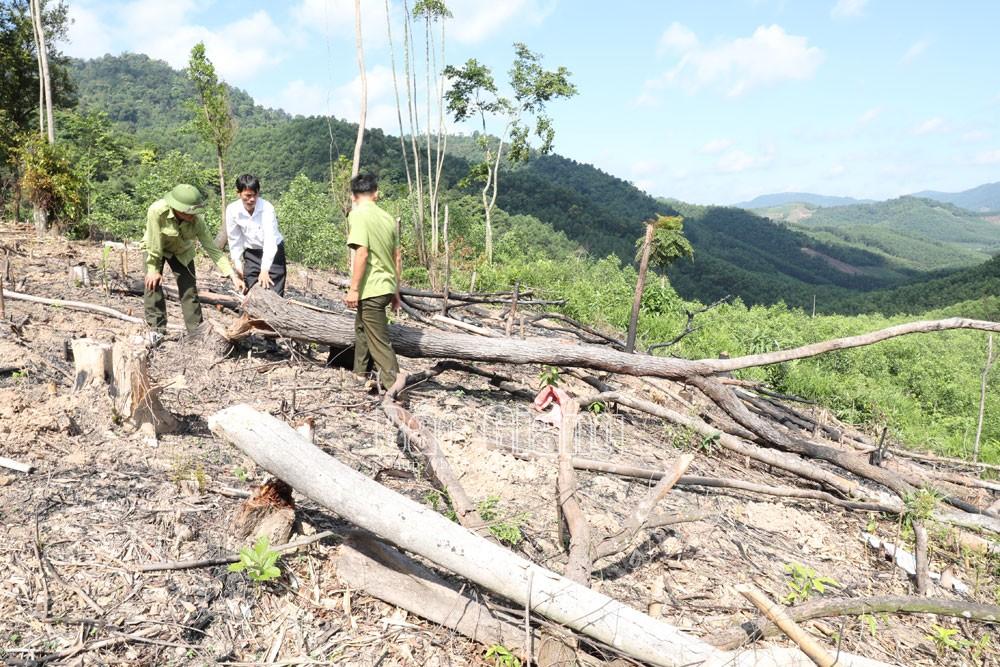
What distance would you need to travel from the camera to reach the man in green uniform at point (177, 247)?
176 inches

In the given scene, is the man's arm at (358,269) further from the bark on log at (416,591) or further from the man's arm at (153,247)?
the bark on log at (416,591)

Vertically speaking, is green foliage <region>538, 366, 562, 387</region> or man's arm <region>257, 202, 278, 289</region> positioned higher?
man's arm <region>257, 202, 278, 289</region>

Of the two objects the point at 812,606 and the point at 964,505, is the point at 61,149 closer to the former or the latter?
the point at 812,606

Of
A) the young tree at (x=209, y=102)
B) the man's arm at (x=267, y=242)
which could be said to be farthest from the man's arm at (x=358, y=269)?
the young tree at (x=209, y=102)

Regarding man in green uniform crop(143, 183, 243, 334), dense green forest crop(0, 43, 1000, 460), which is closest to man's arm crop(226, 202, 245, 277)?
man in green uniform crop(143, 183, 243, 334)

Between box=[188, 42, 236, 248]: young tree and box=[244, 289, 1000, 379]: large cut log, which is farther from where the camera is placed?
box=[188, 42, 236, 248]: young tree

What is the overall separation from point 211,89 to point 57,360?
897 cm

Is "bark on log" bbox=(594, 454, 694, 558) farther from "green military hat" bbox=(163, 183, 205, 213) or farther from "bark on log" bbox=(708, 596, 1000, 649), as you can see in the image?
"green military hat" bbox=(163, 183, 205, 213)

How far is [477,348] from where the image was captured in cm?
513

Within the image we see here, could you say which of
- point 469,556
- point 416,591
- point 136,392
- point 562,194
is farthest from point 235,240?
point 562,194

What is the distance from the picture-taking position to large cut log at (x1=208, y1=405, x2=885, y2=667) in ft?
7.16

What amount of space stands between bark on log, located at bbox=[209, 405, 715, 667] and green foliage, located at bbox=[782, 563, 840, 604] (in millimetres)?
1169

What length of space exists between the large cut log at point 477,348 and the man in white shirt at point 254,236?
325mm

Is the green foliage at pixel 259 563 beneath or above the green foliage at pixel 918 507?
above
